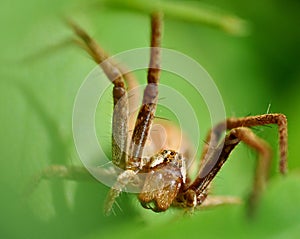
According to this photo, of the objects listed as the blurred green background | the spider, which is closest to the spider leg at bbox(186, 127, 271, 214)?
the spider

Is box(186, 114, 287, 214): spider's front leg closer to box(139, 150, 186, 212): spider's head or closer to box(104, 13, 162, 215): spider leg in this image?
box(139, 150, 186, 212): spider's head

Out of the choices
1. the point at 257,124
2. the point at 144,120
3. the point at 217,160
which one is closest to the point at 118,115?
the point at 144,120

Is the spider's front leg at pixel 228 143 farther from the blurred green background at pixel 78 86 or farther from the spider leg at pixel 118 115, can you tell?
the spider leg at pixel 118 115

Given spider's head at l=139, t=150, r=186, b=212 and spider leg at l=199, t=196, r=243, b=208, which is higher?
spider's head at l=139, t=150, r=186, b=212

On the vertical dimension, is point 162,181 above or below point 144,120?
below

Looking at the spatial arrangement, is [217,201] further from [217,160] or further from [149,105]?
[149,105]

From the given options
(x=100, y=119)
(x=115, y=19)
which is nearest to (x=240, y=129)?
(x=100, y=119)
